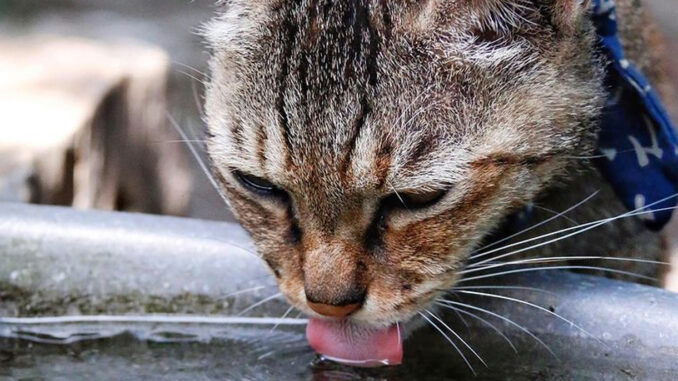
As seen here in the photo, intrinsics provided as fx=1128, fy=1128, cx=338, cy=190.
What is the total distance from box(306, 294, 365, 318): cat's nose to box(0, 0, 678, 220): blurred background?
59 cm

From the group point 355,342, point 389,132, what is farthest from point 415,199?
point 355,342

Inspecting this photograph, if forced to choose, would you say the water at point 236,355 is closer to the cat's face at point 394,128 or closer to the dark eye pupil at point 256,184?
the cat's face at point 394,128

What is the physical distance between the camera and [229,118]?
2.19 meters

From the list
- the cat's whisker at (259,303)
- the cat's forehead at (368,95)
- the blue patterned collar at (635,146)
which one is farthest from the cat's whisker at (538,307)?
the cat's whisker at (259,303)

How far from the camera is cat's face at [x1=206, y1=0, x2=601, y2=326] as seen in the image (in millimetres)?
2020

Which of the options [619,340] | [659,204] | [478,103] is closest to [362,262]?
[478,103]

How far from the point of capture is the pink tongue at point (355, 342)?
2.20 meters

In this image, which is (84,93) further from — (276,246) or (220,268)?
(276,246)

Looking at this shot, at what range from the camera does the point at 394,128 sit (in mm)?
2006

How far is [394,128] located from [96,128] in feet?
6.07

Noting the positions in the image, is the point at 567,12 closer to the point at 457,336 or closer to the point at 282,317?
the point at 457,336

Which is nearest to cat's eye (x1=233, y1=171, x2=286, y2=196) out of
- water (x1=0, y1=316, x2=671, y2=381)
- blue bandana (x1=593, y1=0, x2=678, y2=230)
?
water (x1=0, y1=316, x2=671, y2=381)

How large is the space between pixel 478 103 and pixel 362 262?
0.36 metres

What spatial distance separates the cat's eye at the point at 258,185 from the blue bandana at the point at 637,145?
72 centimetres
